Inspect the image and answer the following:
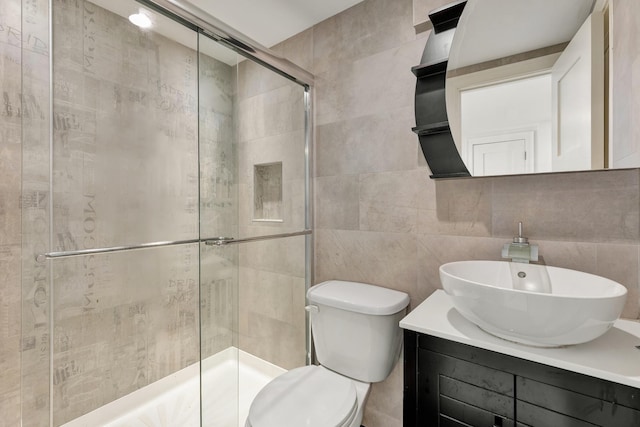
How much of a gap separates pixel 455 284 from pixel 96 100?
1425 mm

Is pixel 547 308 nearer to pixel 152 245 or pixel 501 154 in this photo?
pixel 501 154

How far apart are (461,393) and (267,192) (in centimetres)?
119

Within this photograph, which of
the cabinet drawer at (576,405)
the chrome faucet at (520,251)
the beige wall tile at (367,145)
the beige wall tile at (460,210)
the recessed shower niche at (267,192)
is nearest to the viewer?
the cabinet drawer at (576,405)

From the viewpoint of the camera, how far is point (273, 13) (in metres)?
1.65

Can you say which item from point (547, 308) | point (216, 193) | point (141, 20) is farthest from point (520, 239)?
point (141, 20)

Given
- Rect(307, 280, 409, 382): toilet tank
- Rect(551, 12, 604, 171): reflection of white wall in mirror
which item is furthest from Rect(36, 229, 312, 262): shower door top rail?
Rect(551, 12, 604, 171): reflection of white wall in mirror

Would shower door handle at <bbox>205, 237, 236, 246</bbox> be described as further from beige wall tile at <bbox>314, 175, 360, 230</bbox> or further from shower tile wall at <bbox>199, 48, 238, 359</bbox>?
beige wall tile at <bbox>314, 175, 360, 230</bbox>

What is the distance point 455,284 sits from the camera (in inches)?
33.1

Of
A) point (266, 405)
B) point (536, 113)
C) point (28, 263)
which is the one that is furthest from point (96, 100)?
point (536, 113)

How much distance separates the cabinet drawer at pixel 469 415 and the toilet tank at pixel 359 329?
1.28ft

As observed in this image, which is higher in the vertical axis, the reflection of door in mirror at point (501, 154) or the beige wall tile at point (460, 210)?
the reflection of door in mirror at point (501, 154)

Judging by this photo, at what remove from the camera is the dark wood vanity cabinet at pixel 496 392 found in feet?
2.31

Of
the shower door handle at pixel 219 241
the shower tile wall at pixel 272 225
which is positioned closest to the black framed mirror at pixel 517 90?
the shower tile wall at pixel 272 225

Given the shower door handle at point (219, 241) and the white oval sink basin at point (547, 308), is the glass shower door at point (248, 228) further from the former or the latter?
the white oval sink basin at point (547, 308)
